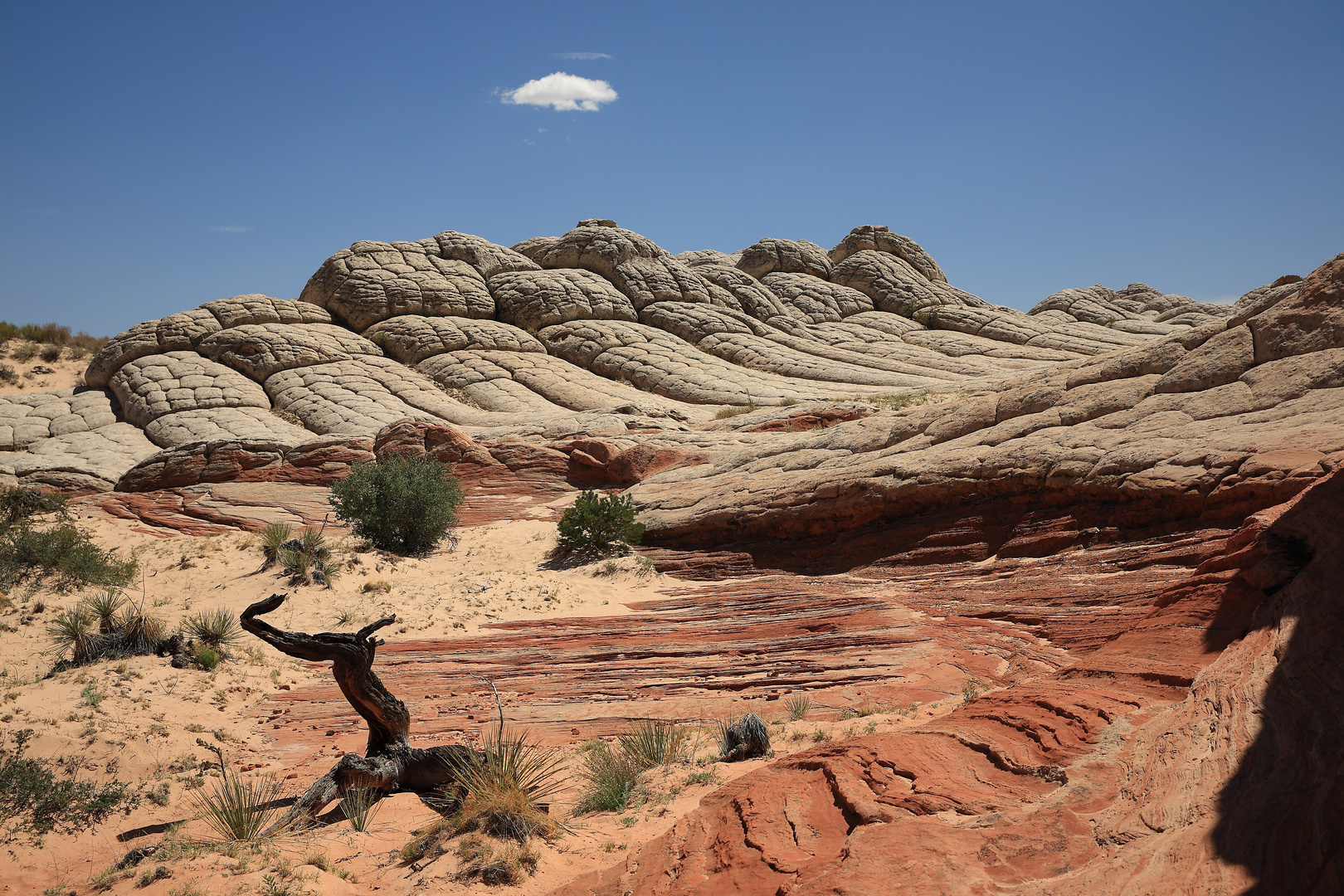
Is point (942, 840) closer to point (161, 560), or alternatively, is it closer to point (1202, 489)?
point (1202, 489)

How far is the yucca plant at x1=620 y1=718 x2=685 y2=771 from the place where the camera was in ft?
19.6

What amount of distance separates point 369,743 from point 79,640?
15.8 feet

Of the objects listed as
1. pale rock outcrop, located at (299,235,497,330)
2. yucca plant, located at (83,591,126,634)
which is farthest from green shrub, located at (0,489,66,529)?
pale rock outcrop, located at (299,235,497,330)

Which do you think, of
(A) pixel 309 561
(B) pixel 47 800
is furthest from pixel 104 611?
(B) pixel 47 800

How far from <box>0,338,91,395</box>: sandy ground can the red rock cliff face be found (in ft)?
131

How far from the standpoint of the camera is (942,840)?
3.52 m

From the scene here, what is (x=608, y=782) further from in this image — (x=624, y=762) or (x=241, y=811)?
(x=241, y=811)

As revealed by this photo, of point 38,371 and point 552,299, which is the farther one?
point 38,371

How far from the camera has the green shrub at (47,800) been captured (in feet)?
18.8

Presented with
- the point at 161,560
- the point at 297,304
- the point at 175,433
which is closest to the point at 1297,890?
the point at 161,560

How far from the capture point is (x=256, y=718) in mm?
8281

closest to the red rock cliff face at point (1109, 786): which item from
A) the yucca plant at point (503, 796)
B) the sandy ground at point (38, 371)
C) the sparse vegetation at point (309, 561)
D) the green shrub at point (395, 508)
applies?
the yucca plant at point (503, 796)

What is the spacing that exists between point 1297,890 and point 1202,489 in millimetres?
7115

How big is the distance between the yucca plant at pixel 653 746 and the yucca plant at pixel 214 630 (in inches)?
243
